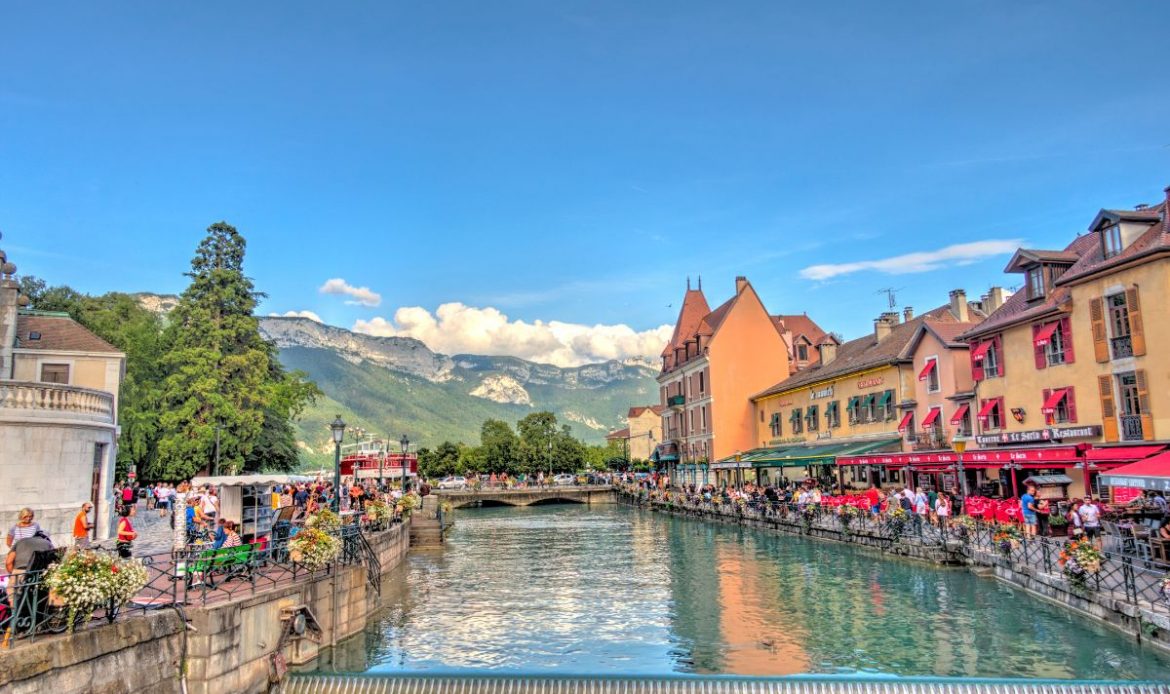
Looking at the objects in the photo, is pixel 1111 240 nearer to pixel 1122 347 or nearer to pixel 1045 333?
pixel 1122 347

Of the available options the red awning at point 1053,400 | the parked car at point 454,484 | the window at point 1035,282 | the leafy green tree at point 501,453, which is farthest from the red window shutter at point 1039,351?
the leafy green tree at point 501,453

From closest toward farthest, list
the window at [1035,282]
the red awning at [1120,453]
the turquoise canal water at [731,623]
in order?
the turquoise canal water at [731,623]
the red awning at [1120,453]
the window at [1035,282]

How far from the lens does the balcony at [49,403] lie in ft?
70.5

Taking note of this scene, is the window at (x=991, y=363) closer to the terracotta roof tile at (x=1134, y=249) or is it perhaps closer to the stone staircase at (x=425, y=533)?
the terracotta roof tile at (x=1134, y=249)

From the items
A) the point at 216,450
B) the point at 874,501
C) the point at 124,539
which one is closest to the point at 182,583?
the point at 124,539

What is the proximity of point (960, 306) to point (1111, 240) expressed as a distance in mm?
16413

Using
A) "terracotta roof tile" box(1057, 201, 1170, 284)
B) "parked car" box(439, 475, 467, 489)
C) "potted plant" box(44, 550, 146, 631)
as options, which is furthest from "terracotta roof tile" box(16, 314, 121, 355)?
"parked car" box(439, 475, 467, 489)

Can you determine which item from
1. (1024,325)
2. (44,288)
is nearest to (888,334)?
(1024,325)

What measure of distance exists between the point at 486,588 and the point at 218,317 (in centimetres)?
3562

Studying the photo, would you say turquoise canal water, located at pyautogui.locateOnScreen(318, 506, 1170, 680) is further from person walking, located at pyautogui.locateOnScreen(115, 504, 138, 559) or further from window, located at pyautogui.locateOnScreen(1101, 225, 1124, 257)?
window, located at pyautogui.locateOnScreen(1101, 225, 1124, 257)

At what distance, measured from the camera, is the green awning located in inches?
1799

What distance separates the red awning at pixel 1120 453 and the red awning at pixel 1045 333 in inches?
229

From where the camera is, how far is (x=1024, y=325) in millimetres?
34562

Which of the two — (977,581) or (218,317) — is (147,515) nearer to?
(218,317)
